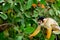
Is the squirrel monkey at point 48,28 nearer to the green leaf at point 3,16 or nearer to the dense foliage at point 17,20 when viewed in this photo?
the dense foliage at point 17,20

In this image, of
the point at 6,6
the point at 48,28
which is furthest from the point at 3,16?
the point at 48,28

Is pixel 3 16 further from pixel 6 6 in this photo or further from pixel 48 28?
pixel 48 28

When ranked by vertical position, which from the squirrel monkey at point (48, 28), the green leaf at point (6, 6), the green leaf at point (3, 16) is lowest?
the squirrel monkey at point (48, 28)

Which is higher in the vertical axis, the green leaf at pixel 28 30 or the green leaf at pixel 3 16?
the green leaf at pixel 3 16

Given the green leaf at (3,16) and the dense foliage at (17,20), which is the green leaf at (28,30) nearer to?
the dense foliage at (17,20)

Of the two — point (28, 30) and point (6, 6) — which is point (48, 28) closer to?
point (28, 30)

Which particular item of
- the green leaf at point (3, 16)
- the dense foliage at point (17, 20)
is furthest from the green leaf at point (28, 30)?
the green leaf at point (3, 16)

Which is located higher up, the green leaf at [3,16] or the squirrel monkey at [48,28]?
the green leaf at [3,16]

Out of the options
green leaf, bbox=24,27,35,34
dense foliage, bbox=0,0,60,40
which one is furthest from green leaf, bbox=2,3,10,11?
green leaf, bbox=24,27,35,34

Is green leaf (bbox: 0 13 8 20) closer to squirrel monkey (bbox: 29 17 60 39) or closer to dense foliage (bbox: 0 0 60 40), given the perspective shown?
dense foliage (bbox: 0 0 60 40)

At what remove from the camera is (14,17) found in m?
0.94

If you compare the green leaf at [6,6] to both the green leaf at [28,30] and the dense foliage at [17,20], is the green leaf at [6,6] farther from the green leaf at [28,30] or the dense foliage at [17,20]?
the green leaf at [28,30]

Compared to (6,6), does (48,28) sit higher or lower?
lower

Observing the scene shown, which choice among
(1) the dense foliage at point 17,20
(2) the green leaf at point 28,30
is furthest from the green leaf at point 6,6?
(2) the green leaf at point 28,30
